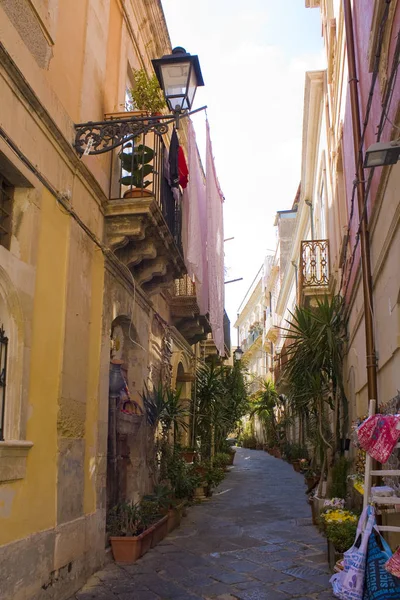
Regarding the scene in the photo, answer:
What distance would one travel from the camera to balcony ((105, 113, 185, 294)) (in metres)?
7.29

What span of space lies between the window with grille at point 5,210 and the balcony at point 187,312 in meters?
6.23

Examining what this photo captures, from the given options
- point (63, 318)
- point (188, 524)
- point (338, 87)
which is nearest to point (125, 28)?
point (338, 87)

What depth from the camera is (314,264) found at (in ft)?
45.0

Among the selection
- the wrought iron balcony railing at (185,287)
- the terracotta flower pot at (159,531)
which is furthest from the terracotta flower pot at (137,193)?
the wrought iron balcony railing at (185,287)

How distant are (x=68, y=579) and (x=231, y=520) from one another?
482cm

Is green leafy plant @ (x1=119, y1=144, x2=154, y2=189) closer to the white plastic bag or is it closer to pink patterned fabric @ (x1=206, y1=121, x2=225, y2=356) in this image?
pink patterned fabric @ (x1=206, y1=121, x2=225, y2=356)

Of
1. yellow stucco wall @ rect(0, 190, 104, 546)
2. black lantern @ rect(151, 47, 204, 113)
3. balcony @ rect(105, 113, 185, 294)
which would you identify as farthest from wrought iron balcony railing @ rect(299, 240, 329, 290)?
yellow stucco wall @ rect(0, 190, 104, 546)

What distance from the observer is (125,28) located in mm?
8797

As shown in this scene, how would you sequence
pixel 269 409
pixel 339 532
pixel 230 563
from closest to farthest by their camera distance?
pixel 339 532
pixel 230 563
pixel 269 409

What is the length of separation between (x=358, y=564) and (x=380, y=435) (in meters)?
1.07

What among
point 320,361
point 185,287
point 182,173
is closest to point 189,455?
point 185,287

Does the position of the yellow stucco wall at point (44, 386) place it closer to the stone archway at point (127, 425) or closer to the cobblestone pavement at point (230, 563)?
the cobblestone pavement at point (230, 563)

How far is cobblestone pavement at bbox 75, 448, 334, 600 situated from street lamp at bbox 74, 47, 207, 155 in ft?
14.6

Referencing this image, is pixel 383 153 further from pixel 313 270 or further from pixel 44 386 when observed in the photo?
pixel 313 270
